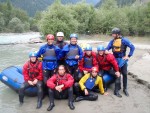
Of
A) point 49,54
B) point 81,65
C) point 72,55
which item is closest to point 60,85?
point 49,54

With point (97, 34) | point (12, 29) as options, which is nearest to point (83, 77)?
point (97, 34)

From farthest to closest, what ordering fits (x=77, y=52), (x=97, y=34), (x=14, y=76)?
(x=97, y=34) < (x=14, y=76) < (x=77, y=52)

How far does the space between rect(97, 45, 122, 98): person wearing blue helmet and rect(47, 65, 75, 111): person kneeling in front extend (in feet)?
4.44

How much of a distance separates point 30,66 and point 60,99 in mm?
1214

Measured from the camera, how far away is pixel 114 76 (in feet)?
27.4

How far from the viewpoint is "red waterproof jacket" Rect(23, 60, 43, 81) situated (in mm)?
7434

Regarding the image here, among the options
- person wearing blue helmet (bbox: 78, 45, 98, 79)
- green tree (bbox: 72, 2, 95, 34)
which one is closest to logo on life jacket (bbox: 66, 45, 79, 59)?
person wearing blue helmet (bbox: 78, 45, 98, 79)

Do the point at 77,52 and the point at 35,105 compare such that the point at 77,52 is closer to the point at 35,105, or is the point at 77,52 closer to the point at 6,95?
the point at 35,105

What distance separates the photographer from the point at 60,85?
7.13 m

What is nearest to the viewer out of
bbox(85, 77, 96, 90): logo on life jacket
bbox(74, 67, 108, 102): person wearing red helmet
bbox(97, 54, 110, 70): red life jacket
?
bbox(74, 67, 108, 102): person wearing red helmet

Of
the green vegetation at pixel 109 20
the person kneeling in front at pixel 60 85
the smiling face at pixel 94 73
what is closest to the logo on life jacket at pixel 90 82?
the smiling face at pixel 94 73

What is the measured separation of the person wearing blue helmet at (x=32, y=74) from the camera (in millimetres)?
7375

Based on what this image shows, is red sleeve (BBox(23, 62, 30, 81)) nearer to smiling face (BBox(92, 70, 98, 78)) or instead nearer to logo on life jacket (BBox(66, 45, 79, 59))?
logo on life jacket (BBox(66, 45, 79, 59))

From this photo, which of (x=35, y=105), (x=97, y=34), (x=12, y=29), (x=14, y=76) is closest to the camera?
(x=35, y=105)
